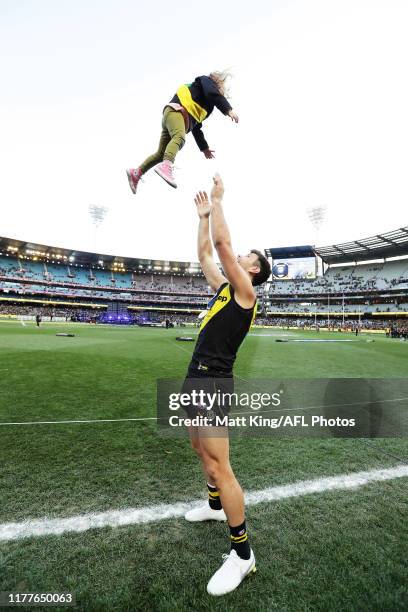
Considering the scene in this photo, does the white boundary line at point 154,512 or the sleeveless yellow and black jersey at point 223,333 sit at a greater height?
the sleeveless yellow and black jersey at point 223,333

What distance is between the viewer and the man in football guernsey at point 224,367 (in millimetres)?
2080

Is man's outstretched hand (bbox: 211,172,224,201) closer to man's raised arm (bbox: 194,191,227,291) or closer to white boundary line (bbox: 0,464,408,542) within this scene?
man's raised arm (bbox: 194,191,227,291)

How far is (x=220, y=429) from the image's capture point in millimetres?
2361

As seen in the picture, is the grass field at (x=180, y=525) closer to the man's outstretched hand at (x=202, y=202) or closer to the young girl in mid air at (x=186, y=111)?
the man's outstretched hand at (x=202, y=202)

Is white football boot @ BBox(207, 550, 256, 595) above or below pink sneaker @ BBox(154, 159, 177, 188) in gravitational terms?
below

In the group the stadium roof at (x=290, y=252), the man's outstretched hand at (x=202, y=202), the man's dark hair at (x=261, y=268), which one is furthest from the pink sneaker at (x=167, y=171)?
the stadium roof at (x=290, y=252)

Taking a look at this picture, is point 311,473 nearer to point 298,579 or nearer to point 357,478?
point 357,478

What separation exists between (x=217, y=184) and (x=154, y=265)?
8975cm

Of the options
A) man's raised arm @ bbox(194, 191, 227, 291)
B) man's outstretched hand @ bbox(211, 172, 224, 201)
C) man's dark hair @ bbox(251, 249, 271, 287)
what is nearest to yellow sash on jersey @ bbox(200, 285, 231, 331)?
Answer: man's dark hair @ bbox(251, 249, 271, 287)

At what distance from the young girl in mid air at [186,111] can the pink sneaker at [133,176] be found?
0.34 m

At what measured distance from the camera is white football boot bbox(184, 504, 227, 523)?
257 centimetres

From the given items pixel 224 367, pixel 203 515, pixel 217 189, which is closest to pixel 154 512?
pixel 203 515

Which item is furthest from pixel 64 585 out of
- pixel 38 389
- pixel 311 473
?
pixel 38 389

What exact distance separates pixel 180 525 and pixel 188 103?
407 cm
